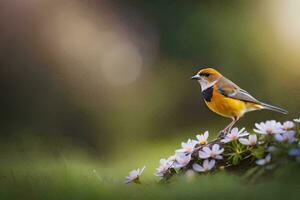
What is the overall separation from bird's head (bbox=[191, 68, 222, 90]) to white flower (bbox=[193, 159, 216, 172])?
45 centimetres

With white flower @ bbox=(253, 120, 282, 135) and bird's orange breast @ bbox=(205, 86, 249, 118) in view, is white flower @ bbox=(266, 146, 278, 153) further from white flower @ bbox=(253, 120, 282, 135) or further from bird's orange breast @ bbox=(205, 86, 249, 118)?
bird's orange breast @ bbox=(205, 86, 249, 118)

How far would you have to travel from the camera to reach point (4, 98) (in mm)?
2361

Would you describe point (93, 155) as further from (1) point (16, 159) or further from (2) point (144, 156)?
(1) point (16, 159)

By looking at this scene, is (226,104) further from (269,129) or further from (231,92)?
(269,129)

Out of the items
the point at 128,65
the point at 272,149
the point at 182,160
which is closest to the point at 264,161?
the point at 272,149

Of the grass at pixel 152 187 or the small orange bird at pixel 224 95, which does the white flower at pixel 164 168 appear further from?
the small orange bird at pixel 224 95

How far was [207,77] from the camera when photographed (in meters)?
1.44

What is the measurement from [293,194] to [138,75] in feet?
4.79

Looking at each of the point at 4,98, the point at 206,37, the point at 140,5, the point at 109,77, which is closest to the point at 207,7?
the point at 206,37

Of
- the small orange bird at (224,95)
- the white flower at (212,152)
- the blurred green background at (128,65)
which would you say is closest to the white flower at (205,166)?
the white flower at (212,152)

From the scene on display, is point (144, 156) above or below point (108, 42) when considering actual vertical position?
below

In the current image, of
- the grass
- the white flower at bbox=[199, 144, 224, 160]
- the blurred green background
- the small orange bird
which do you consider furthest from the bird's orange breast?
the blurred green background

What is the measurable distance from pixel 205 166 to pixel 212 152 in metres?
0.02

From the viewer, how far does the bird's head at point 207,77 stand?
4.65 feet
